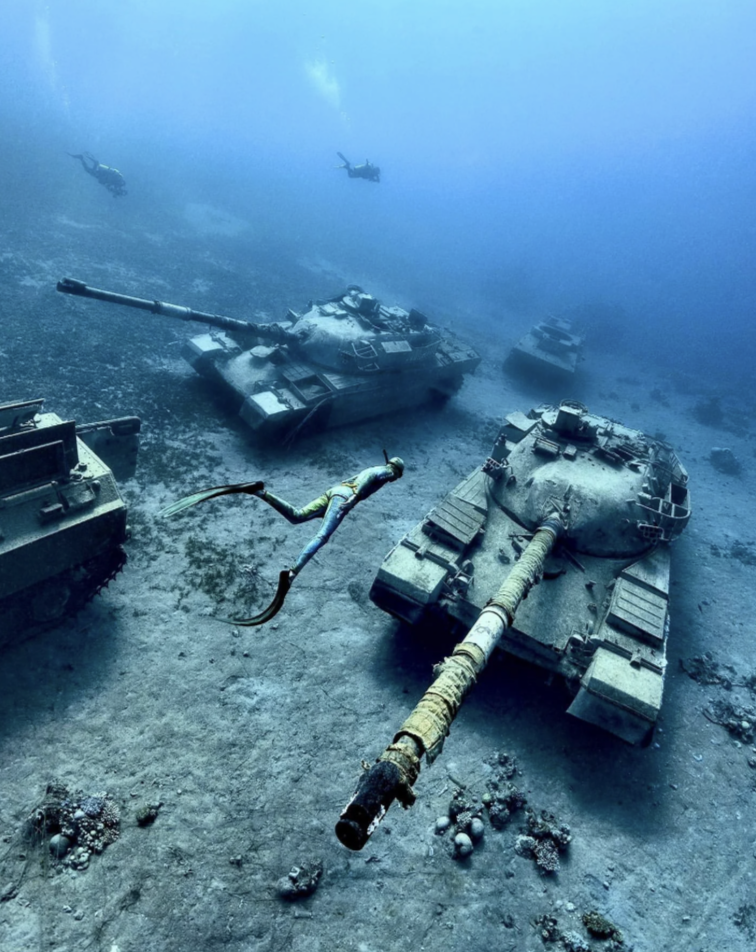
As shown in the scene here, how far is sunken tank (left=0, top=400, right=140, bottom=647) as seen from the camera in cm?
678

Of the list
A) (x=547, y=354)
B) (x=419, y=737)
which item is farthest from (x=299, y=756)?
(x=547, y=354)

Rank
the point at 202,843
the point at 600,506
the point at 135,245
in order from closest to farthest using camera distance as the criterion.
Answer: the point at 202,843
the point at 600,506
the point at 135,245

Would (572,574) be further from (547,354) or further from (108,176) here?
(108,176)

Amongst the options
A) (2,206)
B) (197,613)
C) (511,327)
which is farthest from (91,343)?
(511,327)

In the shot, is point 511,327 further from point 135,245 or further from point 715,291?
point 715,291

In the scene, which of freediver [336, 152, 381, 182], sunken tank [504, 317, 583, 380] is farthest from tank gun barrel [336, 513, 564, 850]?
freediver [336, 152, 381, 182]

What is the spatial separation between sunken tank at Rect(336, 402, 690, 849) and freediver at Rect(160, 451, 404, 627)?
1.90m

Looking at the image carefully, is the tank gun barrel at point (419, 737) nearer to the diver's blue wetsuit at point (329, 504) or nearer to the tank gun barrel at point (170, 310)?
the diver's blue wetsuit at point (329, 504)

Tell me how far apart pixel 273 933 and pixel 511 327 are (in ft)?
106

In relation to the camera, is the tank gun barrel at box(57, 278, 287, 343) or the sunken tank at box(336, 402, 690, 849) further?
the tank gun barrel at box(57, 278, 287, 343)

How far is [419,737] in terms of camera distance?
3441mm

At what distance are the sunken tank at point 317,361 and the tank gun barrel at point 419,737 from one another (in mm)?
8819

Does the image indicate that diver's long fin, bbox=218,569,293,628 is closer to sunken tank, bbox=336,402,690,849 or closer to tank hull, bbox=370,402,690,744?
sunken tank, bbox=336,402,690,849

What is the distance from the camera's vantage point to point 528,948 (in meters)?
5.75
